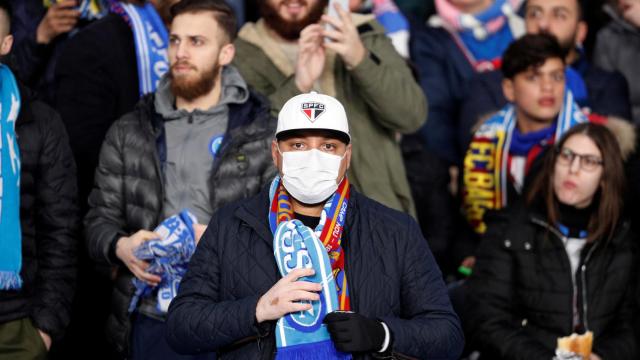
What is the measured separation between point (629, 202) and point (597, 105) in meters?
1.24

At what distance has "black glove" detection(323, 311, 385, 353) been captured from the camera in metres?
3.85

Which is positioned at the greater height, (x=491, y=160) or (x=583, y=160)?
(x=583, y=160)

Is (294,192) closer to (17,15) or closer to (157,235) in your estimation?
(157,235)

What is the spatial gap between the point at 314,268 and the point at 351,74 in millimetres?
1808

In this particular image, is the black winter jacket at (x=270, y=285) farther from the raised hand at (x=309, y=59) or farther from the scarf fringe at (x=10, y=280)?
the raised hand at (x=309, y=59)

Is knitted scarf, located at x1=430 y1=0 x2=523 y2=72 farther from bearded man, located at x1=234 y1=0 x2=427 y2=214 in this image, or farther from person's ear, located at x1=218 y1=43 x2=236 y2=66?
person's ear, located at x1=218 y1=43 x2=236 y2=66

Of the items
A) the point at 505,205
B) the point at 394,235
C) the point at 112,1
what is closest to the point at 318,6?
the point at 112,1

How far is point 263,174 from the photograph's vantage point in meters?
5.04

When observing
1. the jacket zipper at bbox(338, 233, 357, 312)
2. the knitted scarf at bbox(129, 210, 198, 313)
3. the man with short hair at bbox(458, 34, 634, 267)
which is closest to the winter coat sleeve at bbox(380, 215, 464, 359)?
the jacket zipper at bbox(338, 233, 357, 312)

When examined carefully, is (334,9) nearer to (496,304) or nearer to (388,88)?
(388,88)

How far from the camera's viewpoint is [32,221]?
502 centimetres

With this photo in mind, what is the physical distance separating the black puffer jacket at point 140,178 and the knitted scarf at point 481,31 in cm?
278

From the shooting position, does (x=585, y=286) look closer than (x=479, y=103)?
Yes

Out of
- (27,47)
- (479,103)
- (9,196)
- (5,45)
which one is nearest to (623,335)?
(479,103)
